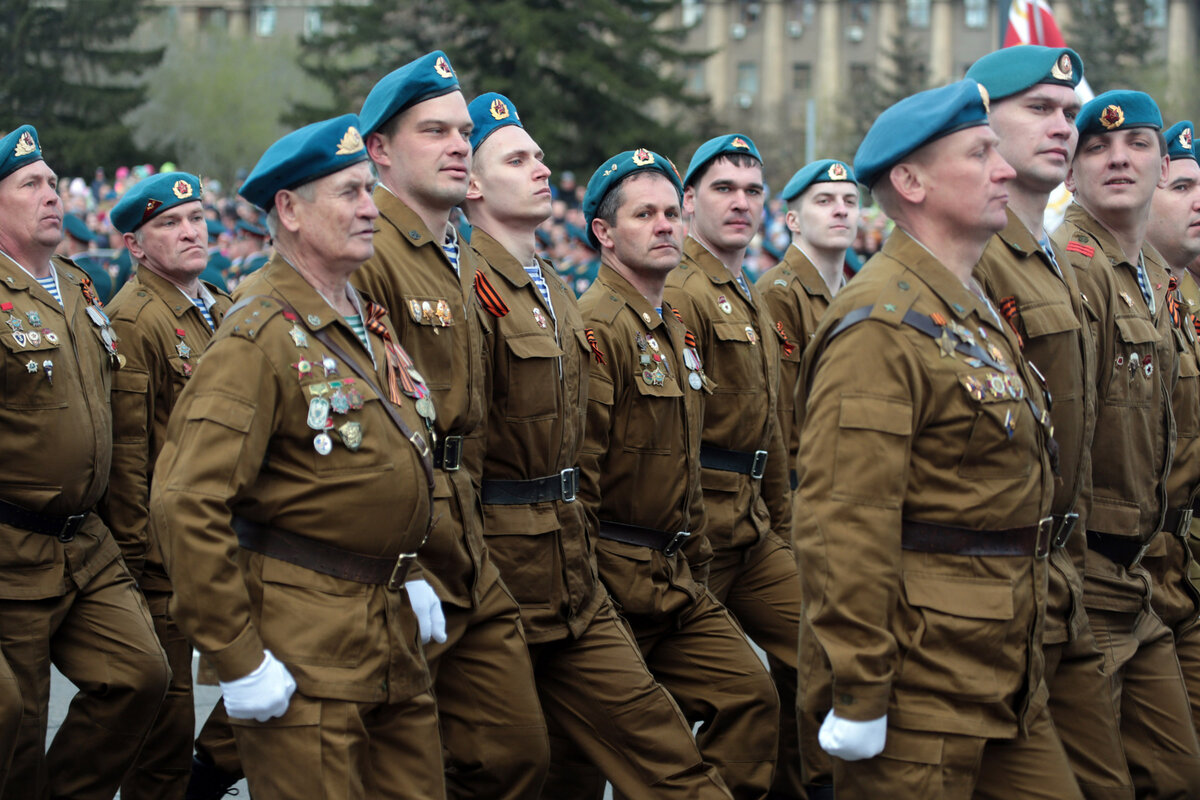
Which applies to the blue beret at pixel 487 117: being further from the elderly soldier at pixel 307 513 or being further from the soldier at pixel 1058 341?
the soldier at pixel 1058 341

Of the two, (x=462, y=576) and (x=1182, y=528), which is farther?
(x=1182, y=528)

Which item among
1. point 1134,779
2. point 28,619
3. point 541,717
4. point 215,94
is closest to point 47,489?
point 28,619

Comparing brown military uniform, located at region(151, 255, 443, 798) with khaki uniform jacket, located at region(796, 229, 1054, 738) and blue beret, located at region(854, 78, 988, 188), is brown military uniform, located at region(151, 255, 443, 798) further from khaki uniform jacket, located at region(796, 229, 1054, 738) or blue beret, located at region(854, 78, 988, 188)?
blue beret, located at region(854, 78, 988, 188)

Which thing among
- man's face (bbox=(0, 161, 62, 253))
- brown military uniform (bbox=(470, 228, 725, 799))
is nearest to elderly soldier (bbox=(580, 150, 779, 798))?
brown military uniform (bbox=(470, 228, 725, 799))

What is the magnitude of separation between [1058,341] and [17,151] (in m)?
4.11

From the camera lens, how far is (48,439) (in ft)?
18.1

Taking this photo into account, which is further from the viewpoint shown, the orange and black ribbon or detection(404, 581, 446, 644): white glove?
the orange and black ribbon

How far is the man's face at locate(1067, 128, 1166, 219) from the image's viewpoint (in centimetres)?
554

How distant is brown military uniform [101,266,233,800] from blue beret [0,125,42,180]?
0.91 m

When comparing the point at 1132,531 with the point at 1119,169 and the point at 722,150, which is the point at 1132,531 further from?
the point at 722,150

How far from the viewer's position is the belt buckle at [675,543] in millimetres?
5832

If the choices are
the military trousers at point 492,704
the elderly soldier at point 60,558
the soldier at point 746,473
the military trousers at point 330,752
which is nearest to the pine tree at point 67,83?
the elderly soldier at point 60,558

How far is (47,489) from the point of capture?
5496 mm

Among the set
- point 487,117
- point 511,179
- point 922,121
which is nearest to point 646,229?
point 511,179
